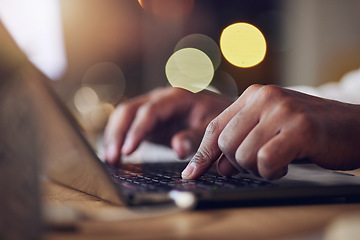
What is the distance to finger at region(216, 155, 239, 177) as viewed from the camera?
1.63ft

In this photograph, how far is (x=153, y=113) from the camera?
972mm

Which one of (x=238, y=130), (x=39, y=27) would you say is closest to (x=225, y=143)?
(x=238, y=130)

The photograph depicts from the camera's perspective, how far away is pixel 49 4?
160cm

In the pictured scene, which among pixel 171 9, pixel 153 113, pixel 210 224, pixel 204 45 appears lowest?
pixel 210 224

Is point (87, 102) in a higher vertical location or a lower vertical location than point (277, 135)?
higher

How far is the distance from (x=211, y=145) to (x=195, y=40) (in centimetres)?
378

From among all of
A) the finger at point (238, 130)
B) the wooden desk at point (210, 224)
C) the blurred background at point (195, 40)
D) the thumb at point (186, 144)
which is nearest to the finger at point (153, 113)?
the thumb at point (186, 144)

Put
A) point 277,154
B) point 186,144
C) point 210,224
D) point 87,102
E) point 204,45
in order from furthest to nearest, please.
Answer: point 204,45 < point 87,102 < point 186,144 < point 277,154 < point 210,224

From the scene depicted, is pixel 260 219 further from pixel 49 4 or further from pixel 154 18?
pixel 154 18

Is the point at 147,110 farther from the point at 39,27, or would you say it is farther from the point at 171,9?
the point at 171,9

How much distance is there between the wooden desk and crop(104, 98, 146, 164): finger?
0.50m

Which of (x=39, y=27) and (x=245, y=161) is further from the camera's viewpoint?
(x=39, y=27)

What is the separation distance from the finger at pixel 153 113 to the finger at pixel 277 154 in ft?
1.64

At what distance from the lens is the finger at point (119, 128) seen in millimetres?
848
